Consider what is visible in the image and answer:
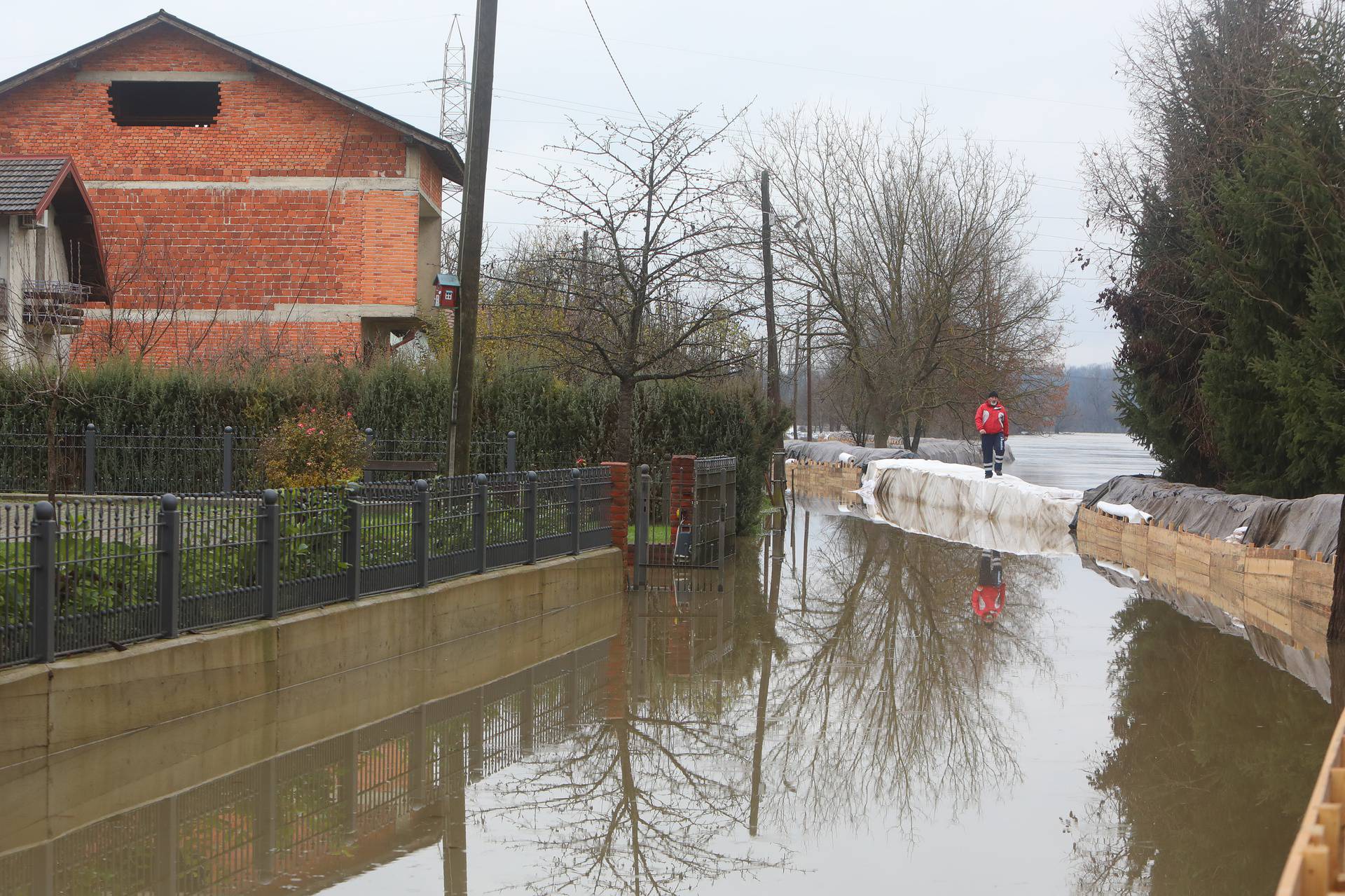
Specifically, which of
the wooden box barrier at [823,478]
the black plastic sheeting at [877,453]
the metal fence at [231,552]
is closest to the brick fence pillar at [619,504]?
the metal fence at [231,552]

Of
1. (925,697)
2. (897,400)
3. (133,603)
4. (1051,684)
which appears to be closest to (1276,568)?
(1051,684)

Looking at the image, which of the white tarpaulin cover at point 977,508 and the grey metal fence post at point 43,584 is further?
the white tarpaulin cover at point 977,508

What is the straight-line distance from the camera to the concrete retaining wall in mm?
7992

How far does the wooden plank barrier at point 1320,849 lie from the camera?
4.04 m

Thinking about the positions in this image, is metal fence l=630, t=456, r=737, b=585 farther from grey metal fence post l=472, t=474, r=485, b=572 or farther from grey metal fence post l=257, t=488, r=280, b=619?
grey metal fence post l=257, t=488, r=280, b=619

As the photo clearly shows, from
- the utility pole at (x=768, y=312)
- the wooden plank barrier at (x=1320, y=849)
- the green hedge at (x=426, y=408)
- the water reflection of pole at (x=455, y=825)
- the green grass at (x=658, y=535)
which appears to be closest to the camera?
the wooden plank barrier at (x=1320, y=849)

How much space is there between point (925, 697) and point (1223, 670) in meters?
3.25

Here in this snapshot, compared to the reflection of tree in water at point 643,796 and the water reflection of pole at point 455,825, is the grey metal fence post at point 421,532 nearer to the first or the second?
the reflection of tree in water at point 643,796

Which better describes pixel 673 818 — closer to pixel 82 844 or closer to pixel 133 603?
pixel 82 844

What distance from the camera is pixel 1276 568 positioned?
17234mm

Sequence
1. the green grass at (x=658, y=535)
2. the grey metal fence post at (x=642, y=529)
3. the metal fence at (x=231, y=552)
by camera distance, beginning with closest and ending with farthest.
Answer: the metal fence at (x=231, y=552) < the grey metal fence post at (x=642, y=529) < the green grass at (x=658, y=535)

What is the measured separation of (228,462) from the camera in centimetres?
2175

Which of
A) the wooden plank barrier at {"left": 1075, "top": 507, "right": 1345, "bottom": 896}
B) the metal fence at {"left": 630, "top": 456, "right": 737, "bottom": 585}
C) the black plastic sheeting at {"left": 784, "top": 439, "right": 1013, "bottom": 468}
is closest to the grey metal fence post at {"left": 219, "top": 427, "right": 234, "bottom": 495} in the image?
the metal fence at {"left": 630, "top": 456, "right": 737, "bottom": 585}

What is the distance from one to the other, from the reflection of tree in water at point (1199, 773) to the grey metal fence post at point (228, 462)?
14.6 meters
